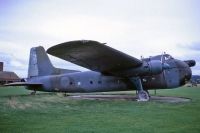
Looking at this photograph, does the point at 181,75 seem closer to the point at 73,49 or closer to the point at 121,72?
the point at 121,72

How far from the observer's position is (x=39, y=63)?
Answer: 818 inches

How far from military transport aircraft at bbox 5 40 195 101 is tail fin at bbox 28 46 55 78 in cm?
68

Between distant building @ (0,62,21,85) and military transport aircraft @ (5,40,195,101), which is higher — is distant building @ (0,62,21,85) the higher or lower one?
the higher one

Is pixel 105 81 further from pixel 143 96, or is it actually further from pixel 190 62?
pixel 190 62

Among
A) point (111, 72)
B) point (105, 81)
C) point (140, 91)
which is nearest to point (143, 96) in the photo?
point (140, 91)

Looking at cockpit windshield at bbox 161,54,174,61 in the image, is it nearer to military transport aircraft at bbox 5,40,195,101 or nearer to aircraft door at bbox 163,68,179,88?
military transport aircraft at bbox 5,40,195,101

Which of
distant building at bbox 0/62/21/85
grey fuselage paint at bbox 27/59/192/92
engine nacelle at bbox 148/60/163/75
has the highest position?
distant building at bbox 0/62/21/85

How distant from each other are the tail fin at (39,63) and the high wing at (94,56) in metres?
4.64

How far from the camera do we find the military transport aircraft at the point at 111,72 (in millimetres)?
14484

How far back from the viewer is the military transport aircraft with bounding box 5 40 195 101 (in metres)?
14.5

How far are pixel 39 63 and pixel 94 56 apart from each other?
6711 millimetres

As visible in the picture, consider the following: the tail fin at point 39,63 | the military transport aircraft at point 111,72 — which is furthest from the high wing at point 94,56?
the tail fin at point 39,63

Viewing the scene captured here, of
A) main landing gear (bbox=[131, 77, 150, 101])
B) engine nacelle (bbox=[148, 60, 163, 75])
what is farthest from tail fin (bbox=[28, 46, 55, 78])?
engine nacelle (bbox=[148, 60, 163, 75])

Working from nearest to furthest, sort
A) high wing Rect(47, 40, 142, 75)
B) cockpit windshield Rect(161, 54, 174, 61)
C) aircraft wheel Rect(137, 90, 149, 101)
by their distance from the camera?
high wing Rect(47, 40, 142, 75) < aircraft wheel Rect(137, 90, 149, 101) < cockpit windshield Rect(161, 54, 174, 61)
